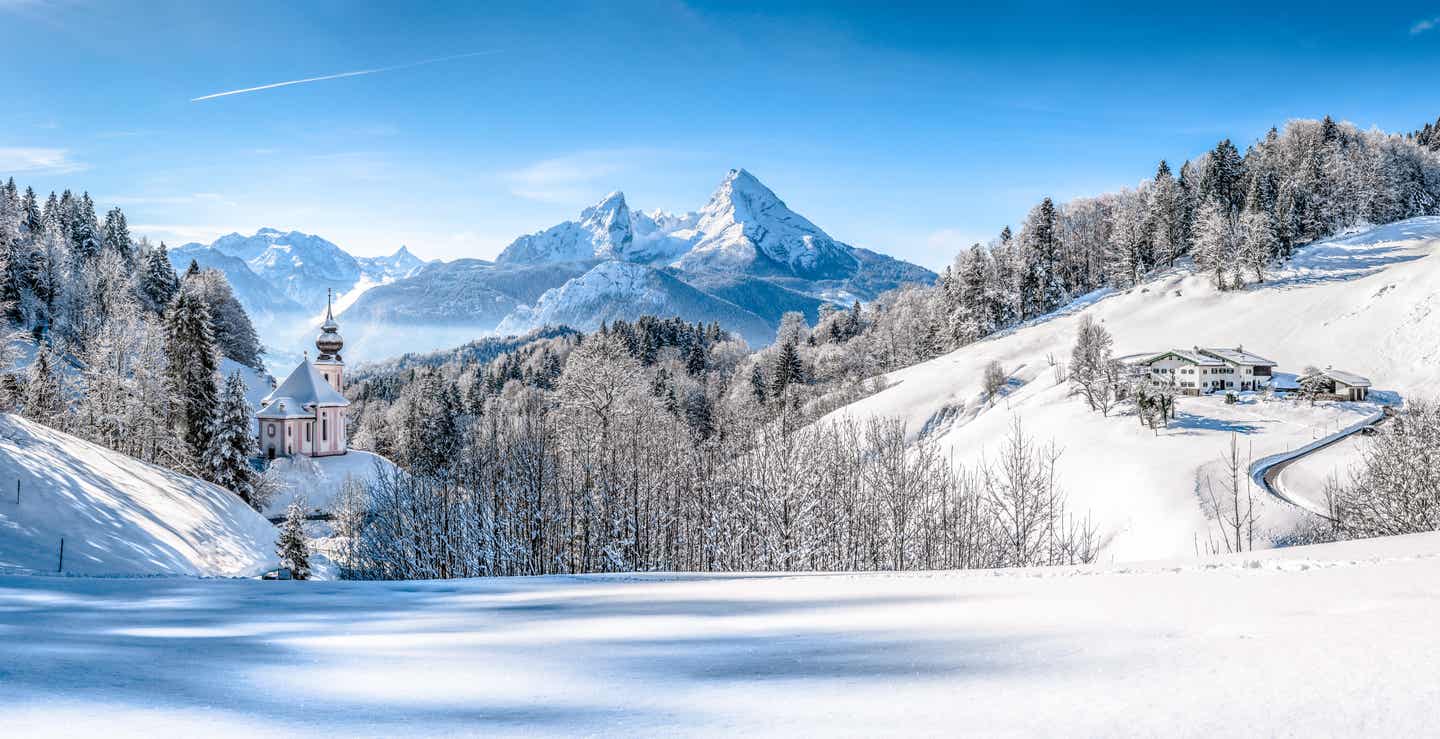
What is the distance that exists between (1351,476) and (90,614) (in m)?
51.0

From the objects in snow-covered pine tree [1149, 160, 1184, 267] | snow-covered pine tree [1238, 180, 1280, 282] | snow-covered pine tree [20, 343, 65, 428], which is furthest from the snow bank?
snow-covered pine tree [1149, 160, 1184, 267]

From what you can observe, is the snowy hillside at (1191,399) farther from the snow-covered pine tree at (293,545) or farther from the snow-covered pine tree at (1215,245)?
the snow-covered pine tree at (293,545)

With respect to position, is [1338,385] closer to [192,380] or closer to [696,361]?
[696,361]

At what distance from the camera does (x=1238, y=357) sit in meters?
69.6

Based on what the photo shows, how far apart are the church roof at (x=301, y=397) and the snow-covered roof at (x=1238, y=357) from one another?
79555 millimetres

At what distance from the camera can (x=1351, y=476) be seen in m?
39.1

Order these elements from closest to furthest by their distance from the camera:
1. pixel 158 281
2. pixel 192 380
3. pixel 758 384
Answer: pixel 192 380, pixel 158 281, pixel 758 384

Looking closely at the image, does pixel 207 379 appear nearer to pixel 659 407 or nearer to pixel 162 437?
pixel 162 437

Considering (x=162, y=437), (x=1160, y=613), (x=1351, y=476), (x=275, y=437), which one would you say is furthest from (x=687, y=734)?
(x=275, y=437)

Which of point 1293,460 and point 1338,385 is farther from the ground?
point 1338,385

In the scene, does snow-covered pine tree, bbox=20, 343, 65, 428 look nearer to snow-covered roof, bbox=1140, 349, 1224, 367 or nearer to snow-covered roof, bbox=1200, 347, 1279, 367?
snow-covered roof, bbox=1140, 349, 1224, 367

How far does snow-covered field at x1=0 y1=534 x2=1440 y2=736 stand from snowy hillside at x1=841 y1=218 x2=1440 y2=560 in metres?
33.5

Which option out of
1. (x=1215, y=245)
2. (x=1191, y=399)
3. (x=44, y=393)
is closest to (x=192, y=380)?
(x=44, y=393)

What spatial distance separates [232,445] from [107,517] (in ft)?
91.9
